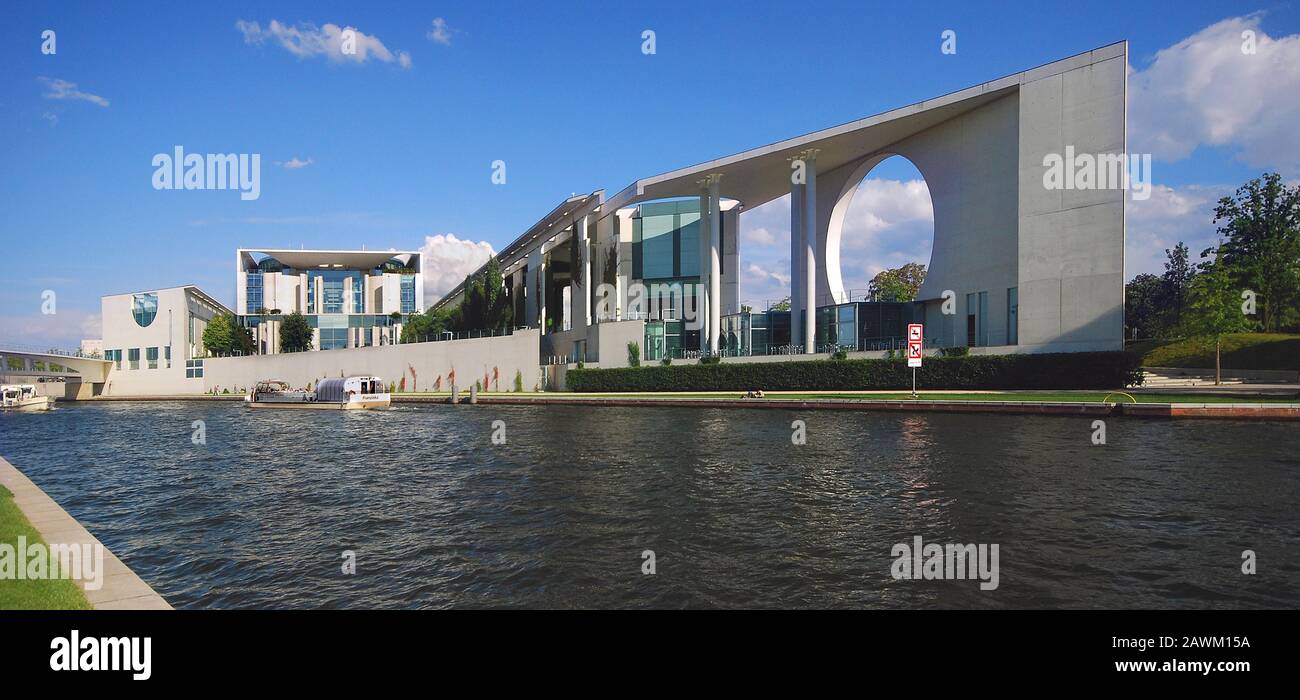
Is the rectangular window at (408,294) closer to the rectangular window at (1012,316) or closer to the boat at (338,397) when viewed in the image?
the boat at (338,397)

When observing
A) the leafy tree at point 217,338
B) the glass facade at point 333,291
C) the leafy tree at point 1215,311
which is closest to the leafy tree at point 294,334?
the leafy tree at point 217,338

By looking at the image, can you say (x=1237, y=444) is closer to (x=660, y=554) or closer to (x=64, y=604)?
(x=660, y=554)

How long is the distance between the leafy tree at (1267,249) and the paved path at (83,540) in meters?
70.3

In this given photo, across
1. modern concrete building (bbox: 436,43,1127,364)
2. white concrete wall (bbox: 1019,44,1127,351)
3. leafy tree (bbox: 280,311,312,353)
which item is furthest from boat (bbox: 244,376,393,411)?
white concrete wall (bbox: 1019,44,1127,351)

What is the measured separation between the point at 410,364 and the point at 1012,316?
50801 mm

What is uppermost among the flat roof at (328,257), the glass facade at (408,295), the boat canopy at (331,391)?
the flat roof at (328,257)

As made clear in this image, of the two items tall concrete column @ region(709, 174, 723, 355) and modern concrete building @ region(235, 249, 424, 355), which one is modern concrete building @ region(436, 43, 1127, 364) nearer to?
tall concrete column @ region(709, 174, 723, 355)

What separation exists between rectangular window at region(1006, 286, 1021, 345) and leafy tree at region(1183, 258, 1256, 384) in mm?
12615

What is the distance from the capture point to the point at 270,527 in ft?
38.1

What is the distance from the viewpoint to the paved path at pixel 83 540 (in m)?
Result: 5.88

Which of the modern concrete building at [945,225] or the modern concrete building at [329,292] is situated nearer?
the modern concrete building at [945,225]

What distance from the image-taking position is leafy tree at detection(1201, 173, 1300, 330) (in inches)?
2270

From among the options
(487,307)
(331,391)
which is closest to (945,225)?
(331,391)
